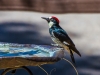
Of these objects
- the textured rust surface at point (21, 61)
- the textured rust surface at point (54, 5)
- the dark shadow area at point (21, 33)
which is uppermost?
the textured rust surface at point (54, 5)

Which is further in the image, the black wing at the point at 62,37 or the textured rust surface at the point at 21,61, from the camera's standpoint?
the black wing at the point at 62,37

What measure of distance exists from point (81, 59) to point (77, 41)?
0.79ft

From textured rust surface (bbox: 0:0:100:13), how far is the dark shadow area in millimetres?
219

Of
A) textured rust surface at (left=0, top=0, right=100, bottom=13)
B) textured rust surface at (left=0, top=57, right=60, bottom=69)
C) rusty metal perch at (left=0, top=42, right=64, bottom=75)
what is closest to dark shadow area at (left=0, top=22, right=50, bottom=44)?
textured rust surface at (left=0, top=0, right=100, bottom=13)

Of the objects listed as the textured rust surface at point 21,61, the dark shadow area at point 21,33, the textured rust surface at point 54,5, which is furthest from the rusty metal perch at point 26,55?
the textured rust surface at point 54,5

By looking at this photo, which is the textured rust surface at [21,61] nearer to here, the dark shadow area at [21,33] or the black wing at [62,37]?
the black wing at [62,37]

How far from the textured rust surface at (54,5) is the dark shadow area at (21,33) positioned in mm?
219

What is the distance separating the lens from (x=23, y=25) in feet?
18.6

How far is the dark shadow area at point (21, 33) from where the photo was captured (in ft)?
18.3

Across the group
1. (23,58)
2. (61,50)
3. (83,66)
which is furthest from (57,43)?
(83,66)

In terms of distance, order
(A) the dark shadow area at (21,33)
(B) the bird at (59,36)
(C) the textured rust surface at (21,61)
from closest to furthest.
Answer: (C) the textured rust surface at (21,61) < (B) the bird at (59,36) < (A) the dark shadow area at (21,33)

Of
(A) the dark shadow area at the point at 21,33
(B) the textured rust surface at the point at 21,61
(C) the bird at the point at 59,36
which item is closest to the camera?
(B) the textured rust surface at the point at 21,61

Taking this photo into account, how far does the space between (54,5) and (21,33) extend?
21.6 inches

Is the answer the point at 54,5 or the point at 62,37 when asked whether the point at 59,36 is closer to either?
the point at 62,37
